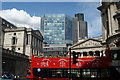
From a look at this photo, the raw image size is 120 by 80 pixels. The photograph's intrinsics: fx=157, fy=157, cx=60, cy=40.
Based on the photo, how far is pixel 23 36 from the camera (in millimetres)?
58750

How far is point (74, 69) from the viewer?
20.0m

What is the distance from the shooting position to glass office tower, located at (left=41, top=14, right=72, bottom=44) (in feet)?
439

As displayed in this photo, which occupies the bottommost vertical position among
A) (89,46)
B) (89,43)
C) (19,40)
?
(89,46)

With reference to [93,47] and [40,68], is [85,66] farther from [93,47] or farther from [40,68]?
[93,47]

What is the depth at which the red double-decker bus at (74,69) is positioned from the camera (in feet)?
62.6

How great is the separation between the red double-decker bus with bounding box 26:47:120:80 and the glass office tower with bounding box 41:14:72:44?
111987 mm

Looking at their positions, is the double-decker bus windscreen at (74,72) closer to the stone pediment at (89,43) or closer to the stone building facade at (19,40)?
the stone pediment at (89,43)

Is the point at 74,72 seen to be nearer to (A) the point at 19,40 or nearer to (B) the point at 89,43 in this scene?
(B) the point at 89,43

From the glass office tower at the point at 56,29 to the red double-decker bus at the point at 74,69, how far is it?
4409 inches

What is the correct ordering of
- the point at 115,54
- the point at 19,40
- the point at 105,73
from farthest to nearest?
1. the point at 19,40
2. the point at 105,73
3. the point at 115,54

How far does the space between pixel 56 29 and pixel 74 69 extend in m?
117

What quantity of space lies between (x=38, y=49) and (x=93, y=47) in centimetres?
2726

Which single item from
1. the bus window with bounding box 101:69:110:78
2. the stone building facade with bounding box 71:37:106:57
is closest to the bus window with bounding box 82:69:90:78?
the bus window with bounding box 101:69:110:78

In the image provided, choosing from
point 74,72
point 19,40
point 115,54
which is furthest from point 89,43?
point 115,54
